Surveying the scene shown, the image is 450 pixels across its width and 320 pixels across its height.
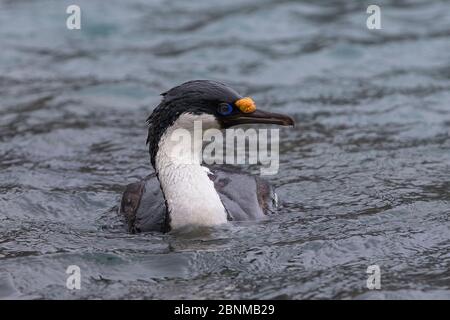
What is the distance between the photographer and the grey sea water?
7234 mm

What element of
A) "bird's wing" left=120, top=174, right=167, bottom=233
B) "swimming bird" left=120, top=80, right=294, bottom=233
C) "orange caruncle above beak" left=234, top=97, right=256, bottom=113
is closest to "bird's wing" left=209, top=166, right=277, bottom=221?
"swimming bird" left=120, top=80, right=294, bottom=233

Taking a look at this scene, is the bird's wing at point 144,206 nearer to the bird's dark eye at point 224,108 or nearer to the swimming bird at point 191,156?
the swimming bird at point 191,156

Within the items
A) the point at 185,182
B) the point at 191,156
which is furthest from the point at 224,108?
the point at 185,182

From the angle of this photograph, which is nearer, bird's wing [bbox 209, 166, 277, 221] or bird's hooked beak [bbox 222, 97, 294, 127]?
bird's hooked beak [bbox 222, 97, 294, 127]

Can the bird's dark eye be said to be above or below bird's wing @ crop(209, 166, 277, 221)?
above

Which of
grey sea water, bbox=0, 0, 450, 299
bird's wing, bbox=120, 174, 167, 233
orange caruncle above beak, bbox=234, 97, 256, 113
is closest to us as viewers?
grey sea water, bbox=0, 0, 450, 299

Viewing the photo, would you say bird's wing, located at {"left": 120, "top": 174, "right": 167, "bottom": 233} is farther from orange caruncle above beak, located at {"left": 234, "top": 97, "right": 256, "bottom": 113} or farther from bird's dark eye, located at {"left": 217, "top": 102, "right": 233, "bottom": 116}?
orange caruncle above beak, located at {"left": 234, "top": 97, "right": 256, "bottom": 113}

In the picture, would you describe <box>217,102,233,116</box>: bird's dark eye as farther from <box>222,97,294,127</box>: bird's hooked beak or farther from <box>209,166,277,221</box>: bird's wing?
<box>209,166,277,221</box>: bird's wing

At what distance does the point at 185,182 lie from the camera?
26.2 ft

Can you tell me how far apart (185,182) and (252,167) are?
2222mm

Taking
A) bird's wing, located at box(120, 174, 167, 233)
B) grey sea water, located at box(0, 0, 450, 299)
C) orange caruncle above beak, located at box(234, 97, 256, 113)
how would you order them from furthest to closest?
bird's wing, located at box(120, 174, 167, 233), orange caruncle above beak, located at box(234, 97, 256, 113), grey sea water, located at box(0, 0, 450, 299)

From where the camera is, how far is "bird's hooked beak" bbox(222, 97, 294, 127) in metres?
7.93

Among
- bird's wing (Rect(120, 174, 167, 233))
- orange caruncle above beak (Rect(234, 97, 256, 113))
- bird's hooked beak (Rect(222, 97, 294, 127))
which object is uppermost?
orange caruncle above beak (Rect(234, 97, 256, 113))

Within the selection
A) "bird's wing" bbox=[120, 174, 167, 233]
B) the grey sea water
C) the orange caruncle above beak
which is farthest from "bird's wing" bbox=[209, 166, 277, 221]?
the orange caruncle above beak
